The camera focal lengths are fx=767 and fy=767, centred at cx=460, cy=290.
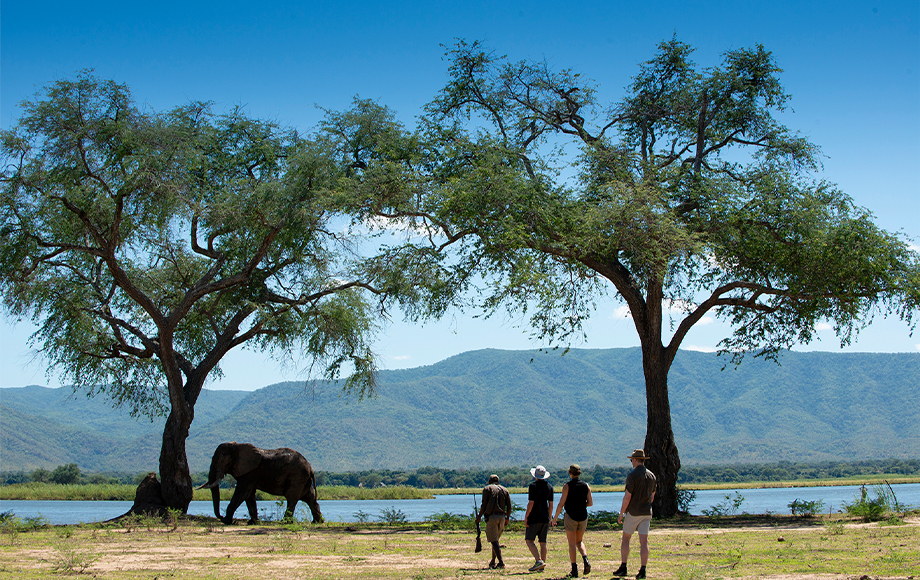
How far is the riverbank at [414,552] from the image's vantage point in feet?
34.3

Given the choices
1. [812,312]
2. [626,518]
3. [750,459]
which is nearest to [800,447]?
[750,459]

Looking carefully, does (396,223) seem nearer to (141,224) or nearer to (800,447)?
(141,224)

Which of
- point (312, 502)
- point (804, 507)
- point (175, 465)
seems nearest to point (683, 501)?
point (804, 507)

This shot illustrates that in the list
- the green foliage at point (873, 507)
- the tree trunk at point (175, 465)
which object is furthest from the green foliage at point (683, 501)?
the tree trunk at point (175, 465)

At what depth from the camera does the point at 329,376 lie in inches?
997

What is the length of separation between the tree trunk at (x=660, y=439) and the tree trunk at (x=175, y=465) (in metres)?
13.2

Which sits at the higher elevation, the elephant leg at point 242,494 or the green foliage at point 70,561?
the green foliage at point 70,561

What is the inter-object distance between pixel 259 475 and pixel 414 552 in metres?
9.45

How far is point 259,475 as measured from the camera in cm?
2173

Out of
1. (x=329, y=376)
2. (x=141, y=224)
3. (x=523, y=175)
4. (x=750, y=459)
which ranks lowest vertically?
(x=750, y=459)

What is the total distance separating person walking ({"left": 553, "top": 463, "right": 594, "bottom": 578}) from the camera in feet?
35.7

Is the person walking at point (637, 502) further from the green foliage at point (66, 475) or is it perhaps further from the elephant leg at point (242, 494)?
the green foliage at point (66, 475)

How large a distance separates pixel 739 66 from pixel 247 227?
15.7m

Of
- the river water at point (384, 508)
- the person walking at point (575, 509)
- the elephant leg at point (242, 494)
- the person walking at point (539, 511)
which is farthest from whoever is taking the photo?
the river water at point (384, 508)
